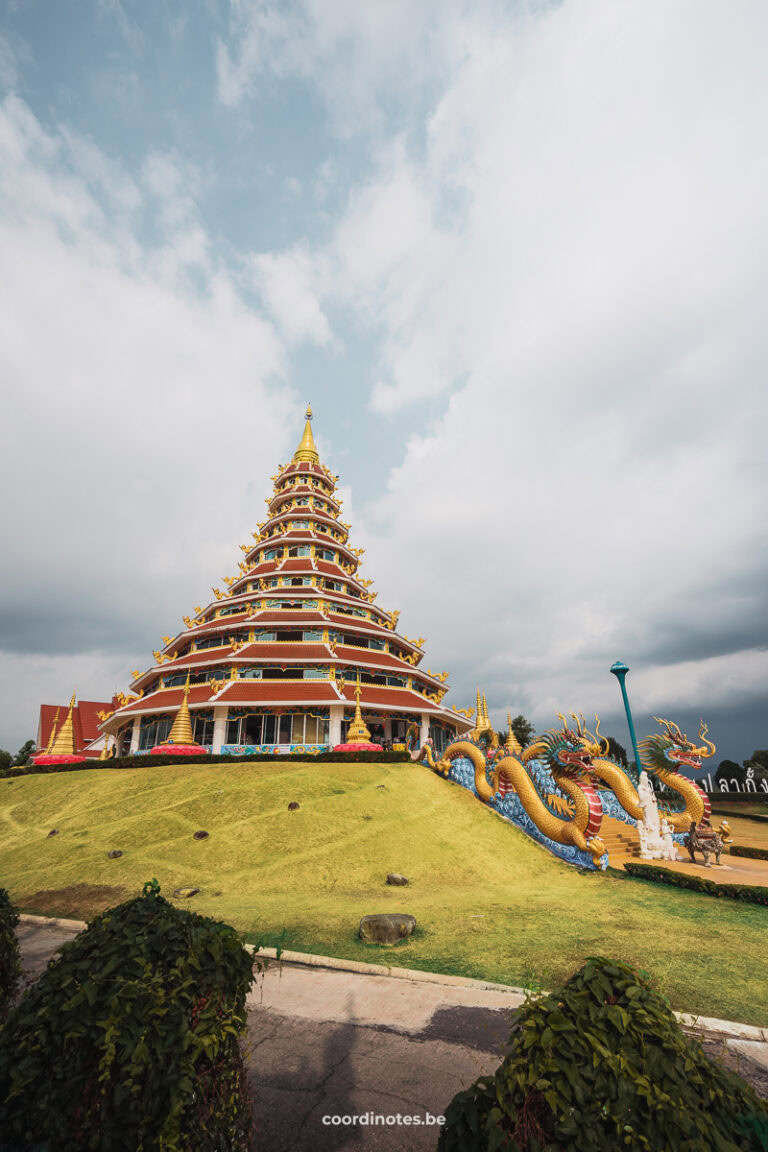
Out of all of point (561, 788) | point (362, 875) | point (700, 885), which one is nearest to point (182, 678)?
point (362, 875)

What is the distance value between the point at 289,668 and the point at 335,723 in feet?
12.5

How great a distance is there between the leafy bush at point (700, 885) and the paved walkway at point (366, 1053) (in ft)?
24.4

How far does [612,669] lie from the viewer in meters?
26.0

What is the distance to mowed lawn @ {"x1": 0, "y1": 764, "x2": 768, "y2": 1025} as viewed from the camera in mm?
8586

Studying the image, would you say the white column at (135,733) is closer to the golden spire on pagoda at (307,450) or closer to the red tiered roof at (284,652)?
the red tiered roof at (284,652)

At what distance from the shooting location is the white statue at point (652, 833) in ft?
57.2

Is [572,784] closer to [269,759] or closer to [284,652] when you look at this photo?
[269,759]

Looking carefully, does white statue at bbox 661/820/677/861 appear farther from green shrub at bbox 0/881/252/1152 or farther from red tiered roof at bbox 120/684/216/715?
red tiered roof at bbox 120/684/216/715

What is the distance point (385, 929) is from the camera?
937cm

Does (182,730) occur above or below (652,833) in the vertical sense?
above

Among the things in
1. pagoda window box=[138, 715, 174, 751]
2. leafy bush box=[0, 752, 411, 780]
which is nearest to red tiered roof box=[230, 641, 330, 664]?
pagoda window box=[138, 715, 174, 751]

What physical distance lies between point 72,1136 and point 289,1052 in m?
3.57

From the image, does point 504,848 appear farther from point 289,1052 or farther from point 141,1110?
point 141,1110

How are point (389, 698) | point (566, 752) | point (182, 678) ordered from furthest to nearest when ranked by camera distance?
1. point (182, 678)
2. point (389, 698)
3. point (566, 752)
